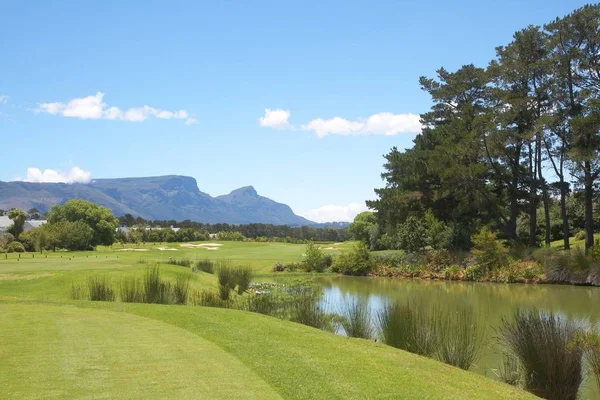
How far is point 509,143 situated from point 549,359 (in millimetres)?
26833

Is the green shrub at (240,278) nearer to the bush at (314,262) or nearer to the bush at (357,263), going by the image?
the bush at (357,263)

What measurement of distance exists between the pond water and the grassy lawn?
9.91 ft

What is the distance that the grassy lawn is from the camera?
568 cm

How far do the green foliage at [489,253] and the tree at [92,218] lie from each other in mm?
54119

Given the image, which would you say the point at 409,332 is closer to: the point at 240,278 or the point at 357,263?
the point at 240,278

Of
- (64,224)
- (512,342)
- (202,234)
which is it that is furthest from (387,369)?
(202,234)

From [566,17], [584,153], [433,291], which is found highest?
[566,17]

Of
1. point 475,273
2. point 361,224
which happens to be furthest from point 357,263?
point 361,224

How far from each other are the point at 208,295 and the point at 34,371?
9872mm

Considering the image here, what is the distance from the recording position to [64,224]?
6072 cm

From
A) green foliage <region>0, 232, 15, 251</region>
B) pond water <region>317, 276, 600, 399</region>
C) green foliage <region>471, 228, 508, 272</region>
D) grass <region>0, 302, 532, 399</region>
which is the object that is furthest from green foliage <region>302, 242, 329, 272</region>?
green foliage <region>0, 232, 15, 251</region>

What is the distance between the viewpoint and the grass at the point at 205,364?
5680 millimetres

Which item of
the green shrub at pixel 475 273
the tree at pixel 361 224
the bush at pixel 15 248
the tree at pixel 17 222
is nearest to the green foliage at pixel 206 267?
the green shrub at pixel 475 273

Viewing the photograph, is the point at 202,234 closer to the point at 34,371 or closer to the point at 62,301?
the point at 62,301
